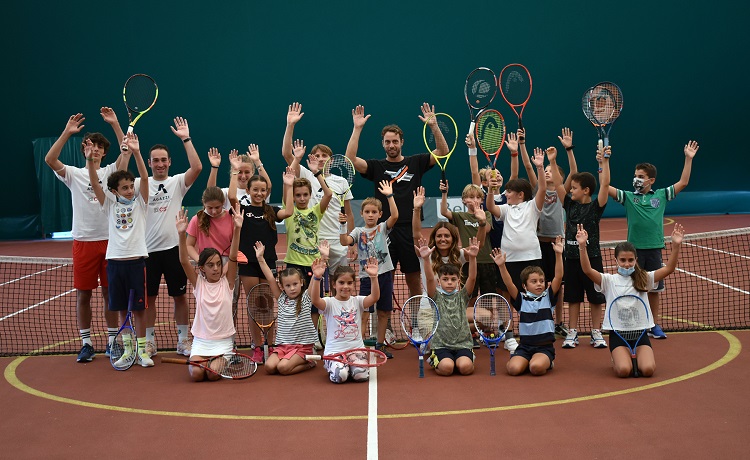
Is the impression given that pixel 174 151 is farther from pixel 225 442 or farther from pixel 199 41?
pixel 225 442

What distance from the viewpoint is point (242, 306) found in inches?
316

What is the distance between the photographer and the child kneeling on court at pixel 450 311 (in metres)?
5.97

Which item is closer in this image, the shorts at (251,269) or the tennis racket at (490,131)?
the shorts at (251,269)

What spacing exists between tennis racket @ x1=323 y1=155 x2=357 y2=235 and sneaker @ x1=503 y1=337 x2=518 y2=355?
1.71 metres

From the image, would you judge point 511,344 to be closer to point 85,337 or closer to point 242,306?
point 242,306

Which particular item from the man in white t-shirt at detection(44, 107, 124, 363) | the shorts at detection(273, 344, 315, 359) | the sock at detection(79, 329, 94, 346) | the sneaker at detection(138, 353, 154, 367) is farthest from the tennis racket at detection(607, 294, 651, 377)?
the sock at detection(79, 329, 94, 346)

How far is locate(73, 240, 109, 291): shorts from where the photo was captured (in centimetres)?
657

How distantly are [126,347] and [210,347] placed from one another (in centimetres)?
78

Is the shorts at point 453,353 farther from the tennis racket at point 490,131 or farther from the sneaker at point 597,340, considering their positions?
the tennis racket at point 490,131

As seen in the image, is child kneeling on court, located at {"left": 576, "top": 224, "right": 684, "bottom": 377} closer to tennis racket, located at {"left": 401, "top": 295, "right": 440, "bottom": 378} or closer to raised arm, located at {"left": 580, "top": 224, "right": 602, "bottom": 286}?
raised arm, located at {"left": 580, "top": 224, "right": 602, "bottom": 286}

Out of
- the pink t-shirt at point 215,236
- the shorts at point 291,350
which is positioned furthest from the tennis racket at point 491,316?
the pink t-shirt at point 215,236

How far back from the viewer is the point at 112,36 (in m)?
17.0

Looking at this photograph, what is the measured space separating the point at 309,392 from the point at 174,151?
517 inches

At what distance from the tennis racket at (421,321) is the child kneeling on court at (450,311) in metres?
0.22
